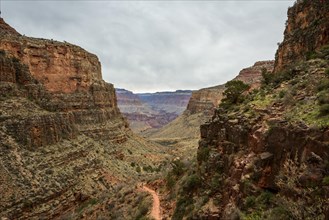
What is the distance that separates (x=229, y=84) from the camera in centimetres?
2631

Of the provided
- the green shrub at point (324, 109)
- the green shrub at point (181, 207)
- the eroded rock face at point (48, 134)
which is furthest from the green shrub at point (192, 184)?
the eroded rock face at point (48, 134)

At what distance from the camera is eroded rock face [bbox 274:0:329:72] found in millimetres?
22938

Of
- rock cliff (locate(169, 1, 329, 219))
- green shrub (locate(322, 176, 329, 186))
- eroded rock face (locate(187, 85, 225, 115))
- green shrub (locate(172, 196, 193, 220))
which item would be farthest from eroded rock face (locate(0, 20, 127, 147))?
eroded rock face (locate(187, 85, 225, 115))

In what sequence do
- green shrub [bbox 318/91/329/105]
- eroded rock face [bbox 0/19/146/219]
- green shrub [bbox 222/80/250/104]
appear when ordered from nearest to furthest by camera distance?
green shrub [bbox 318/91/329/105] → green shrub [bbox 222/80/250/104] → eroded rock face [bbox 0/19/146/219]

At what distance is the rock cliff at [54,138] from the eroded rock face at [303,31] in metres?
19.5

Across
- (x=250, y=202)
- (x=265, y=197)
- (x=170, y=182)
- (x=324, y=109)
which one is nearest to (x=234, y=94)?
(x=170, y=182)

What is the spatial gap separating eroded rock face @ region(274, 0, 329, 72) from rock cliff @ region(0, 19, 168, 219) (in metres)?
19.5

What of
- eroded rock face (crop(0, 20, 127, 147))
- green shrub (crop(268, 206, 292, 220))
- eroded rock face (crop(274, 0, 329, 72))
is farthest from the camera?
eroded rock face (crop(0, 20, 127, 147))

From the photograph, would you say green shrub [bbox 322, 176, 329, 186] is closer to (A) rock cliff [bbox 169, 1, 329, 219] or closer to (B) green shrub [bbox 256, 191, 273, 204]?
(A) rock cliff [bbox 169, 1, 329, 219]

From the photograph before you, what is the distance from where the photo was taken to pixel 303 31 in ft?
83.8

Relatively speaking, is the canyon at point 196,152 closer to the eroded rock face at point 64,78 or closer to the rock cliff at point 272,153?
the rock cliff at point 272,153

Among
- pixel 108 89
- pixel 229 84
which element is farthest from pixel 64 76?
pixel 229 84

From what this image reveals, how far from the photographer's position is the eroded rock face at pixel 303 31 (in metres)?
22.9

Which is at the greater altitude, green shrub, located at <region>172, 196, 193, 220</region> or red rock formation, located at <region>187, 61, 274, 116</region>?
red rock formation, located at <region>187, 61, 274, 116</region>
